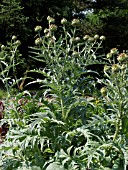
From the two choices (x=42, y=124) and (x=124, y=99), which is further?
(x=42, y=124)

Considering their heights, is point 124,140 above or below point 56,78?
below

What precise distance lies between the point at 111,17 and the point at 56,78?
814 cm

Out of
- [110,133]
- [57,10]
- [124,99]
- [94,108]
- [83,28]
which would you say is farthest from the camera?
[83,28]

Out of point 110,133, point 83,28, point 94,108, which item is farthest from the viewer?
point 83,28

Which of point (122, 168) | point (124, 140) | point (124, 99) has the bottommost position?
point (122, 168)

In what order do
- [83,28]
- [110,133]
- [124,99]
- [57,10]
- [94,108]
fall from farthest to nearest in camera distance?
[83,28], [57,10], [94,108], [110,133], [124,99]

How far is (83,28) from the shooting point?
10.5 metres

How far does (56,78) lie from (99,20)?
26.6 ft

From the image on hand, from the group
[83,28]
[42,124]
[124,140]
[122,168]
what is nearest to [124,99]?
[124,140]

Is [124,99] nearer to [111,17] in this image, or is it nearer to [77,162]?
[77,162]

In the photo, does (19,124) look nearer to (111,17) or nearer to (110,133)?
(110,133)

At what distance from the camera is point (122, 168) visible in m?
2.78

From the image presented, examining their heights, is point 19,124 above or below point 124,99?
below

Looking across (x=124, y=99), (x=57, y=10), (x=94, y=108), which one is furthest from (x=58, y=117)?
(x=57, y=10)
